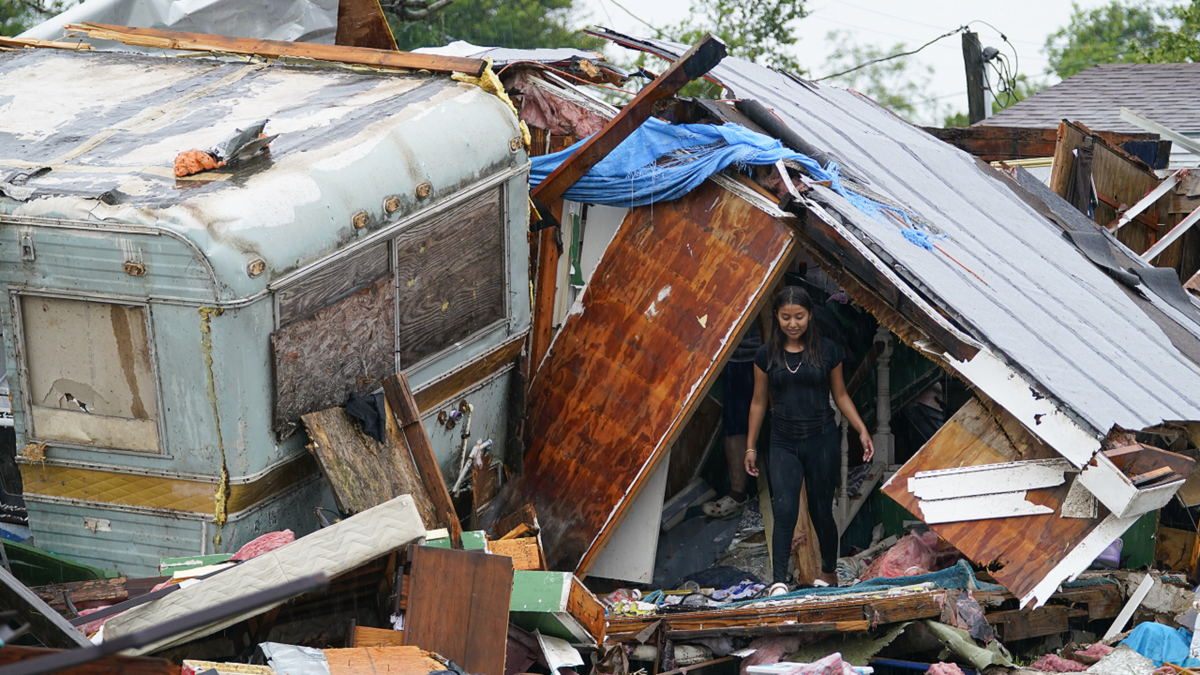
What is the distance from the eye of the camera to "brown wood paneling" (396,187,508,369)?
6098 millimetres

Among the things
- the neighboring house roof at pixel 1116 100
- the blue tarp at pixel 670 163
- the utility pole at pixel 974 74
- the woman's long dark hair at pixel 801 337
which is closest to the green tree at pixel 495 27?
the utility pole at pixel 974 74

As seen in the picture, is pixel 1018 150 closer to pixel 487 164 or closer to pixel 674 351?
pixel 674 351

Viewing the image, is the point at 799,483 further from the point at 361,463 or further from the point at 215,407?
the point at 215,407

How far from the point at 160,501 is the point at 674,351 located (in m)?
2.98

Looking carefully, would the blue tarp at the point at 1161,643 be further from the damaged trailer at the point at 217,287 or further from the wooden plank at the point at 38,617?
the wooden plank at the point at 38,617

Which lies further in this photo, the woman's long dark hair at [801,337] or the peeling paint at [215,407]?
the woman's long dark hair at [801,337]

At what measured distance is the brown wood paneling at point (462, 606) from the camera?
4926 millimetres

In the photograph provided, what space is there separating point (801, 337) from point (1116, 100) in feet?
36.1

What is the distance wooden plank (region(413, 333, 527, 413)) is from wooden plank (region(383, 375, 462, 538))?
10.5 inches

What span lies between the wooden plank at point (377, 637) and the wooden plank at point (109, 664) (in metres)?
0.94

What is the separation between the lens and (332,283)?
5512 mm

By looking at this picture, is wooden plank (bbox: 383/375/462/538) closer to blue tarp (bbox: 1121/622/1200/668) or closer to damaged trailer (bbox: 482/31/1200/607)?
damaged trailer (bbox: 482/31/1200/607)

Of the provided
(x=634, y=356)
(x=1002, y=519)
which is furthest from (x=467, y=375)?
(x=1002, y=519)

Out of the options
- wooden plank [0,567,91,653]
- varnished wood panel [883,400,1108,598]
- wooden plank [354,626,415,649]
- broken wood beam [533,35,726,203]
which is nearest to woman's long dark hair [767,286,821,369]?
varnished wood panel [883,400,1108,598]
